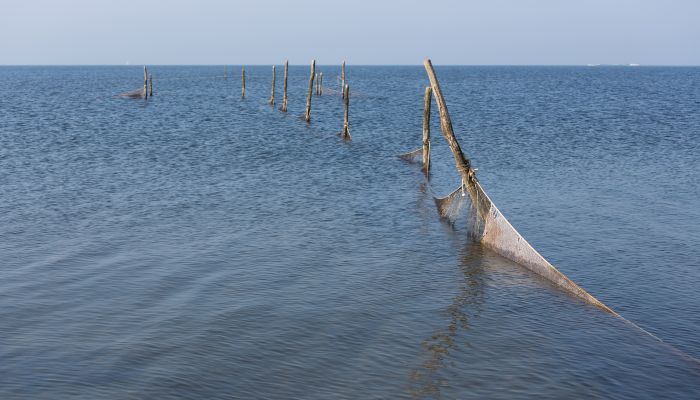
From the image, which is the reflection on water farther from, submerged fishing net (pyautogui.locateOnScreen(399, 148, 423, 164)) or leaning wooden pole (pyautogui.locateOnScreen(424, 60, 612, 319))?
submerged fishing net (pyautogui.locateOnScreen(399, 148, 423, 164))

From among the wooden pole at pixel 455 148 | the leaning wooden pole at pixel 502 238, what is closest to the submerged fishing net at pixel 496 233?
the leaning wooden pole at pixel 502 238

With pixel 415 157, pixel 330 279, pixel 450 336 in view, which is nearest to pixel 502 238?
pixel 330 279

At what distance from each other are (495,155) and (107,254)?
20776mm

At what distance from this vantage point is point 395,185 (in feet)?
80.2

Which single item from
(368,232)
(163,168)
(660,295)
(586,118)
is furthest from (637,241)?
(586,118)

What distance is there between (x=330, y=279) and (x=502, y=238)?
14.5ft

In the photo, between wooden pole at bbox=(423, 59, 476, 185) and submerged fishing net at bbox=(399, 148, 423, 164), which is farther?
Result: submerged fishing net at bbox=(399, 148, 423, 164)

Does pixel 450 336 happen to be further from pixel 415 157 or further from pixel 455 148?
pixel 415 157

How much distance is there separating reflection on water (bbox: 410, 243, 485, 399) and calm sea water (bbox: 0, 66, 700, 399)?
4cm

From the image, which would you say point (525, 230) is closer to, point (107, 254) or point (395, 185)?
point (395, 185)

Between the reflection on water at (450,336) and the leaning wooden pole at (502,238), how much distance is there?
29.9 inches

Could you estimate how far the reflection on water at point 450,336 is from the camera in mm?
9336

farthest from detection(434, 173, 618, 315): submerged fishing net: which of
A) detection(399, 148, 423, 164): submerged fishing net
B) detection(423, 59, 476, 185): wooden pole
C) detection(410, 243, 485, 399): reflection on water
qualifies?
detection(399, 148, 423, 164): submerged fishing net

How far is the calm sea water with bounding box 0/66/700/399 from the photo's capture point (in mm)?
9508
